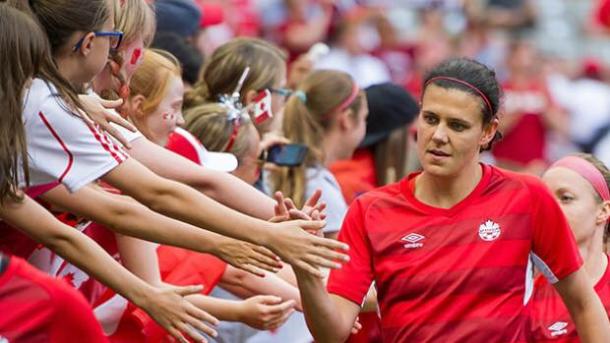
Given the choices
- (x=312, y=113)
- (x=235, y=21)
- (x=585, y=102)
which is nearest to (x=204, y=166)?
(x=312, y=113)

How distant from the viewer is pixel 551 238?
4781mm

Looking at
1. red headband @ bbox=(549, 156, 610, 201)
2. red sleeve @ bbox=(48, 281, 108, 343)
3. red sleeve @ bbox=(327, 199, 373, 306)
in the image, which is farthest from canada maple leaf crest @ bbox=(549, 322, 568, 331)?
red sleeve @ bbox=(48, 281, 108, 343)

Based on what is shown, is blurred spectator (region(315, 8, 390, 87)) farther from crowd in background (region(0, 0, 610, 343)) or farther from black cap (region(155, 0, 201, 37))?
black cap (region(155, 0, 201, 37))

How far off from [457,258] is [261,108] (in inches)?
67.3

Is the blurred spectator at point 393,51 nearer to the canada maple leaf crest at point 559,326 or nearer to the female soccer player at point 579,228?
the female soccer player at point 579,228

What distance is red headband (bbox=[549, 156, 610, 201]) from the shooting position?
18.3 feet

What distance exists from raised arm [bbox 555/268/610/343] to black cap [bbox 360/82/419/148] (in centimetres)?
277

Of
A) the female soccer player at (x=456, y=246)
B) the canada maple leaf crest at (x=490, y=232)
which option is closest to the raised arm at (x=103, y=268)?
the female soccer player at (x=456, y=246)

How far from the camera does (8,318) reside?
12.1 ft

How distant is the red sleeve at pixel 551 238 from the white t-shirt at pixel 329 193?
1.72 metres

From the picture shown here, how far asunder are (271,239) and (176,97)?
146cm

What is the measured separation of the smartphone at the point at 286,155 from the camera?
6.52m

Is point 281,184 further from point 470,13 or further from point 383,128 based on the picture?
point 470,13

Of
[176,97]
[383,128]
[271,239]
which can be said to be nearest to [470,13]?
[383,128]
